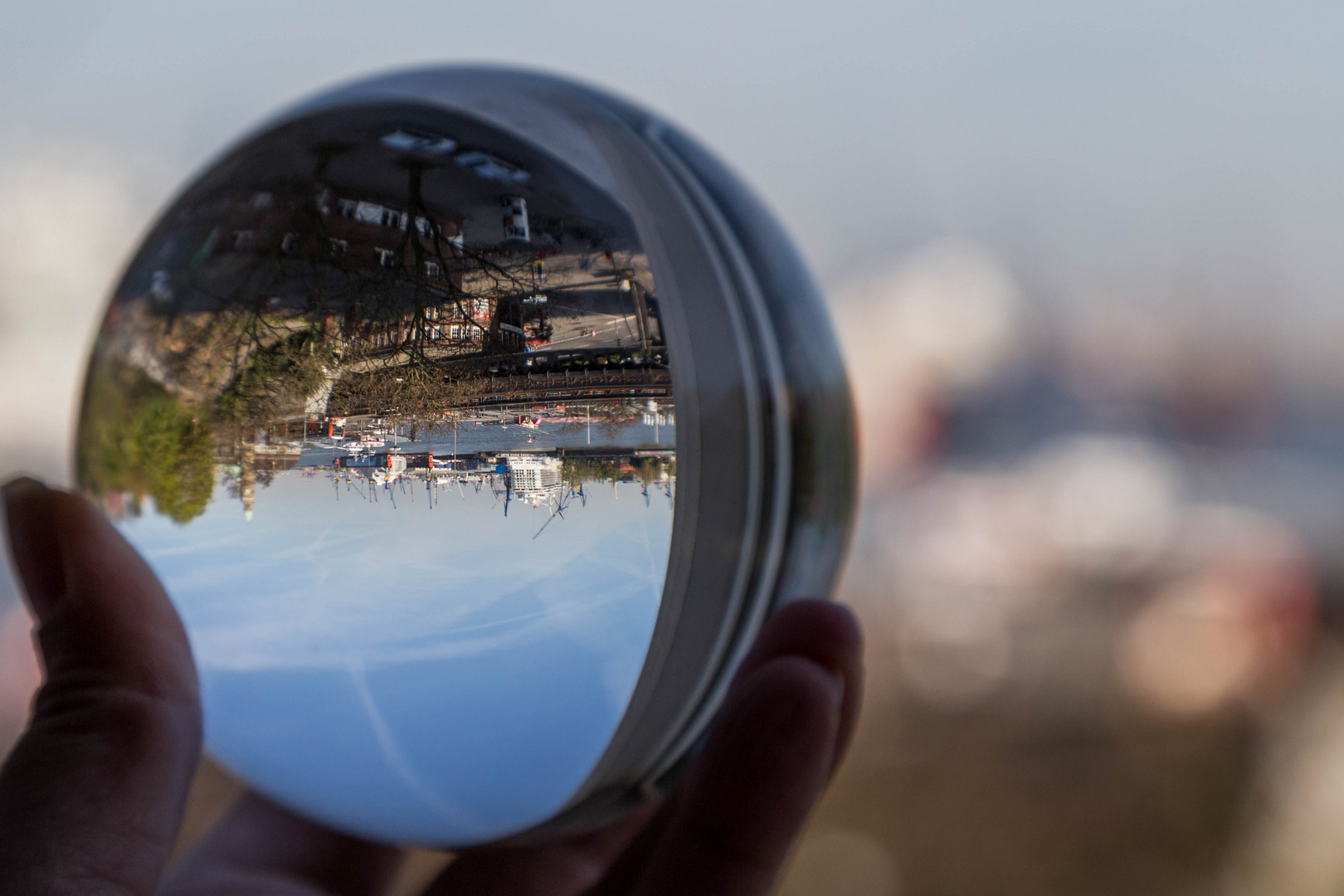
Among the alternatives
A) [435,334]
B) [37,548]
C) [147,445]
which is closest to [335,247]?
[435,334]

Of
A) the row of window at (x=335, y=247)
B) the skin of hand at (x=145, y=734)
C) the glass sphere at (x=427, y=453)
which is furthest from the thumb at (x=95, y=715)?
the row of window at (x=335, y=247)

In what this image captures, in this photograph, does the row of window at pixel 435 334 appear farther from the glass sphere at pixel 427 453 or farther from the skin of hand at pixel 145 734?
the skin of hand at pixel 145 734

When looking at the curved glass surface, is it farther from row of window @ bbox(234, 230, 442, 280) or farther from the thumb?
the thumb

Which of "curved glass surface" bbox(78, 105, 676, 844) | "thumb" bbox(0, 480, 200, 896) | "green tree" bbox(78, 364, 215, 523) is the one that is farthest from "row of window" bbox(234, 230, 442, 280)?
"thumb" bbox(0, 480, 200, 896)

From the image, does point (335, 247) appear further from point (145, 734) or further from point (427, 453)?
point (145, 734)

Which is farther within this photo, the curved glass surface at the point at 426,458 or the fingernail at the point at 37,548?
the fingernail at the point at 37,548

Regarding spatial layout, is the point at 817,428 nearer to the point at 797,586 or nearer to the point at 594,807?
the point at 797,586

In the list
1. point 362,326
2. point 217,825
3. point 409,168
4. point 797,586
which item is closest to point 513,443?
point 362,326
